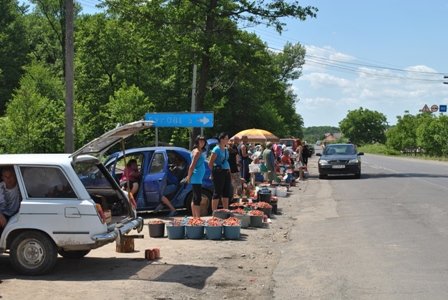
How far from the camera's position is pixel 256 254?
9.15 m

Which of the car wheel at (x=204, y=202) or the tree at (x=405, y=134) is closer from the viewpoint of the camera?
the car wheel at (x=204, y=202)

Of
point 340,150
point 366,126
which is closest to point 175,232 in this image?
point 340,150

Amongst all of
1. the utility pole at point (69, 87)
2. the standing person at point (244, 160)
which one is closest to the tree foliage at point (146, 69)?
the standing person at point (244, 160)

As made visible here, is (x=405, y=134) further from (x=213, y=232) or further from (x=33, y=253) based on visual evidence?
(x=33, y=253)

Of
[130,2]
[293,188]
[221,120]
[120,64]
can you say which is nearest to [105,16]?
[120,64]

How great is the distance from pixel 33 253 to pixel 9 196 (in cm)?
85

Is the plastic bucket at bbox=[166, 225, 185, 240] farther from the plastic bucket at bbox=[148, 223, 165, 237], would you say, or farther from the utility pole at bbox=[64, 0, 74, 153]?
the utility pole at bbox=[64, 0, 74, 153]

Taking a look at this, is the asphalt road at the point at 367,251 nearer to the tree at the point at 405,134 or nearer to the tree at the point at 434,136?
the tree at the point at 434,136

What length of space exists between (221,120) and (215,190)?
4159 centimetres

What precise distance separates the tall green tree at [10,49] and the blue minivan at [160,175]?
4595cm

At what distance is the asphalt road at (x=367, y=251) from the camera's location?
678cm

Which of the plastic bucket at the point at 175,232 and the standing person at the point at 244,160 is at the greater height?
the standing person at the point at 244,160

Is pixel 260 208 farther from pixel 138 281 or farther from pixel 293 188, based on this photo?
pixel 293 188

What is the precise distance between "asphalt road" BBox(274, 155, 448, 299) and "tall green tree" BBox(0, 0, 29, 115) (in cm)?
Answer: 4731
